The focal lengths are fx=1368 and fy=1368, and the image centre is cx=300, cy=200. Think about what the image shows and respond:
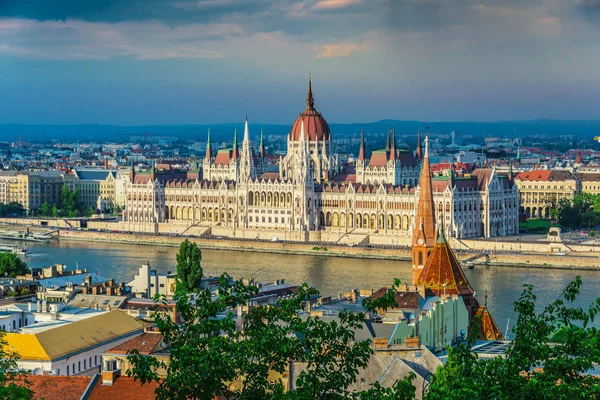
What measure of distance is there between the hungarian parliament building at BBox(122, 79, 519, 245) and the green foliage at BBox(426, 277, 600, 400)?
57.7 m

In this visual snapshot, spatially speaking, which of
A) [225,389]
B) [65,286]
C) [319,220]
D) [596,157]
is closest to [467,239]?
[319,220]

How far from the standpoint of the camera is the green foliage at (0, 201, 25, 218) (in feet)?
306

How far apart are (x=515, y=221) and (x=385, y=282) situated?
25.1 metres

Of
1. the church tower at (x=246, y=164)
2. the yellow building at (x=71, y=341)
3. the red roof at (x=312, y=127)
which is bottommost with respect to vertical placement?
the yellow building at (x=71, y=341)

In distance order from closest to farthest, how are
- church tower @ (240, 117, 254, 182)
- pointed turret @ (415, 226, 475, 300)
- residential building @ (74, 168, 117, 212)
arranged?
pointed turret @ (415, 226, 475, 300) < church tower @ (240, 117, 254, 182) < residential building @ (74, 168, 117, 212)

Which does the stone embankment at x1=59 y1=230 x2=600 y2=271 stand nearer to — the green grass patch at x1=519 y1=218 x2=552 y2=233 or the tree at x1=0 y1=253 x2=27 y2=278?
the green grass patch at x1=519 y1=218 x2=552 y2=233

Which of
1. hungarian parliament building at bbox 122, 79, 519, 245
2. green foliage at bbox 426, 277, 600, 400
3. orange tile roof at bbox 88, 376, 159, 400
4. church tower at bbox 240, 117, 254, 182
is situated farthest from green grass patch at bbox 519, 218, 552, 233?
green foliage at bbox 426, 277, 600, 400

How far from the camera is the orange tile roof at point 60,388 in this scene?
1745cm

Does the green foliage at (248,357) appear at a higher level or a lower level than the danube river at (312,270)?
higher

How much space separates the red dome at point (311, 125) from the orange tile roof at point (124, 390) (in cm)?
6686

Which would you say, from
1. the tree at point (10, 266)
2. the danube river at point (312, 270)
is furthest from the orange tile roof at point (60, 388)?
the tree at point (10, 266)

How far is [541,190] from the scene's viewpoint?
90.7 metres

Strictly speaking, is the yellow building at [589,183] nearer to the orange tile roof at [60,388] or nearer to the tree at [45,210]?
the tree at [45,210]

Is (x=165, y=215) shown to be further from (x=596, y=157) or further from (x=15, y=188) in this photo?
(x=596, y=157)
